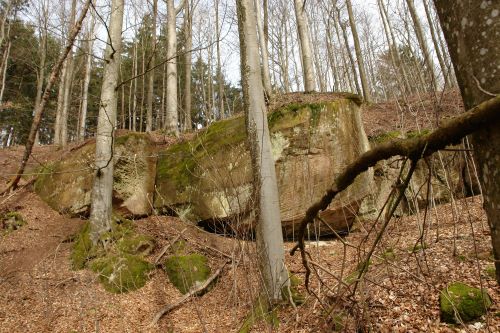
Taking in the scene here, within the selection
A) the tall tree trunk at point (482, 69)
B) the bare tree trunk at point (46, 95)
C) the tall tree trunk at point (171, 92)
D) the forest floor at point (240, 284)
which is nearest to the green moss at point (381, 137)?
the forest floor at point (240, 284)

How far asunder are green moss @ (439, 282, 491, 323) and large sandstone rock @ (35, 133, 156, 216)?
20.9 ft

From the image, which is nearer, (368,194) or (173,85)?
(368,194)

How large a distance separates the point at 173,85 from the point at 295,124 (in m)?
5.46

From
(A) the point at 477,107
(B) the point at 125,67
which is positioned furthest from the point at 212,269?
(B) the point at 125,67

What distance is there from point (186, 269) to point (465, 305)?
445cm

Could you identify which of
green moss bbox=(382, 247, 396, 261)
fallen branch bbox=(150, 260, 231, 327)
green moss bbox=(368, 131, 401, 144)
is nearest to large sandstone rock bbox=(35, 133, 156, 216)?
fallen branch bbox=(150, 260, 231, 327)

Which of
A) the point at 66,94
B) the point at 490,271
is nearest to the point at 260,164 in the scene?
the point at 490,271

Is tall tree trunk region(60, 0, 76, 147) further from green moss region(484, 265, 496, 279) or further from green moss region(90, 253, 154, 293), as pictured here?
green moss region(484, 265, 496, 279)

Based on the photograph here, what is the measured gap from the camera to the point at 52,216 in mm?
8281

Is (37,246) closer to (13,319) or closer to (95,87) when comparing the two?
(13,319)

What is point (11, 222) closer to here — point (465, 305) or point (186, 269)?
point (186, 269)

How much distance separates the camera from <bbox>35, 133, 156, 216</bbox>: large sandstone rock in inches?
322

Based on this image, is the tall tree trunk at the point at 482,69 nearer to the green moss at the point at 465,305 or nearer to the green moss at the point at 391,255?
the green moss at the point at 391,255

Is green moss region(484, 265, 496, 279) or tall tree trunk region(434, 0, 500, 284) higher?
tall tree trunk region(434, 0, 500, 284)
